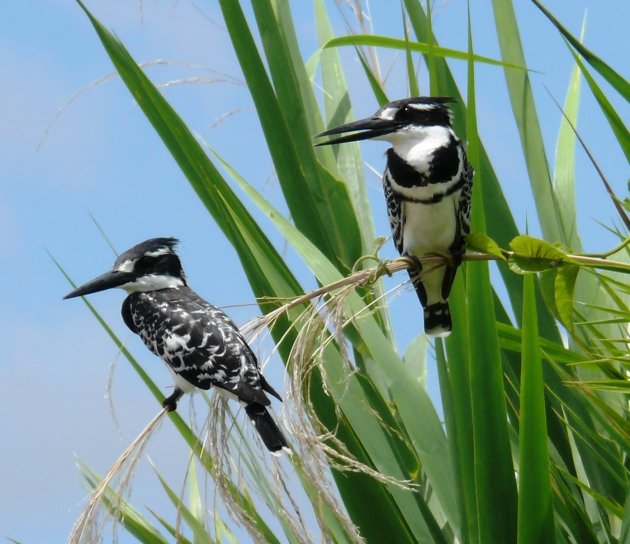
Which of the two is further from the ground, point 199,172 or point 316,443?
point 199,172

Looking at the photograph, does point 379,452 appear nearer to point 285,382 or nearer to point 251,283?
point 251,283

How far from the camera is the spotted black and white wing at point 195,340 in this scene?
8.34 ft

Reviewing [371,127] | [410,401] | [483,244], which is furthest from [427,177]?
[483,244]

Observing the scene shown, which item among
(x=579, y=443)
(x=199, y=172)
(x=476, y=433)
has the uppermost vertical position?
(x=199, y=172)

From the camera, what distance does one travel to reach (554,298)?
1.82 m

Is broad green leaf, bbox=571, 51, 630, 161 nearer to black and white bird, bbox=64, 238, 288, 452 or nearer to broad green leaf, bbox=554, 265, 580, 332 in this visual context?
broad green leaf, bbox=554, 265, 580, 332

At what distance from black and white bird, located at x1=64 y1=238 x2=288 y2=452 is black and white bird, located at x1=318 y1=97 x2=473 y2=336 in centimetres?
45

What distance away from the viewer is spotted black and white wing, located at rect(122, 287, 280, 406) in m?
2.54

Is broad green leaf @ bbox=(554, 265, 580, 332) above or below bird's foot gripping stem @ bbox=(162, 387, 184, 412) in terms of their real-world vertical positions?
above

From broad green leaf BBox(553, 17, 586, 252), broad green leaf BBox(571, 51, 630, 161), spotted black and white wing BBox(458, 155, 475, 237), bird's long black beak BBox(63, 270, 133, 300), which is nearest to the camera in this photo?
broad green leaf BBox(571, 51, 630, 161)

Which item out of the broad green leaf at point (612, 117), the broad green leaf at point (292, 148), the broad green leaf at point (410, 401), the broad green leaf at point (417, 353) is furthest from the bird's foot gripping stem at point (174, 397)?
the broad green leaf at point (612, 117)

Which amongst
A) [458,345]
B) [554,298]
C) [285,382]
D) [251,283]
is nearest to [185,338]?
[251,283]

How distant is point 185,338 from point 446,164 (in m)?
0.78

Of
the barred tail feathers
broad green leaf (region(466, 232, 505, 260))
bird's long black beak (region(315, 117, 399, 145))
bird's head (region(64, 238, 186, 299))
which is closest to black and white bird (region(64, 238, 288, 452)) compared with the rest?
bird's head (region(64, 238, 186, 299))
